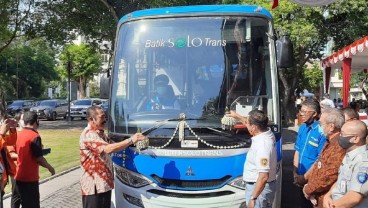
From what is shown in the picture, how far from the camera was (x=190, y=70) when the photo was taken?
615 centimetres

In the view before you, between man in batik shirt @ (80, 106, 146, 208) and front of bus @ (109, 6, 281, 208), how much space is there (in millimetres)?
330

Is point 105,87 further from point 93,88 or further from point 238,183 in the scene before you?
point 93,88

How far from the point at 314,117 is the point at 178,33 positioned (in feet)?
7.08

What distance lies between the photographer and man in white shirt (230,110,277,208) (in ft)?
15.8

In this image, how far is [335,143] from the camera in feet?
15.5

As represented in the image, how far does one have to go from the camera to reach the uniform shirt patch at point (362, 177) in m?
3.61

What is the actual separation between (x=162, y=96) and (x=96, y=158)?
1.25 m

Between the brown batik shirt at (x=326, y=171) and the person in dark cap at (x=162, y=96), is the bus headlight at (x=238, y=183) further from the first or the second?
the person in dark cap at (x=162, y=96)

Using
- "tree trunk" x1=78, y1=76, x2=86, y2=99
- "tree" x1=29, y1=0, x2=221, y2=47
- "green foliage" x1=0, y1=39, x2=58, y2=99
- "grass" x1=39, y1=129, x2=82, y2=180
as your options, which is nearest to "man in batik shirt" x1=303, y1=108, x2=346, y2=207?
"grass" x1=39, y1=129, x2=82, y2=180

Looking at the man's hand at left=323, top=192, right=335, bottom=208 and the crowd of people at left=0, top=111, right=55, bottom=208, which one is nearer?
the man's hand at left=323, top=192, right=335, bottom=208

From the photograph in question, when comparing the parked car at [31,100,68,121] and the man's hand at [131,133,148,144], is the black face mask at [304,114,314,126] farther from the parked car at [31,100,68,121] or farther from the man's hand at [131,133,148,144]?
the parked car at [31,100,68,121]

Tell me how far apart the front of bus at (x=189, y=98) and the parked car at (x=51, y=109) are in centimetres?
2812

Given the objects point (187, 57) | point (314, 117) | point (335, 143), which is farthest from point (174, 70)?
point (335, 143)

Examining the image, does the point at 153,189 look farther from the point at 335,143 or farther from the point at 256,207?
the point at 335,143
